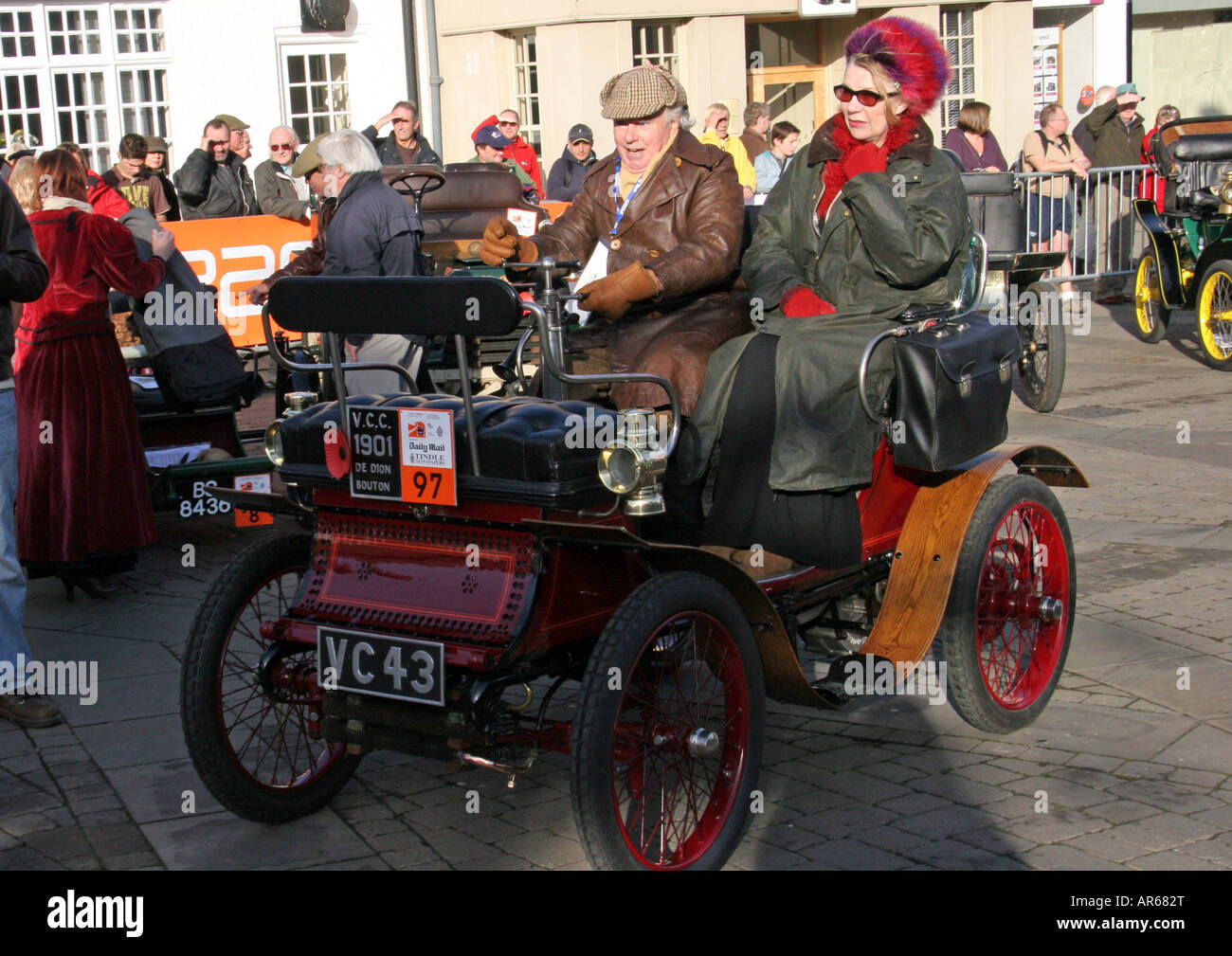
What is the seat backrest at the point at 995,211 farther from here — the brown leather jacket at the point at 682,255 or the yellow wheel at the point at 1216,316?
the brown leather jacket at the point at 682,255

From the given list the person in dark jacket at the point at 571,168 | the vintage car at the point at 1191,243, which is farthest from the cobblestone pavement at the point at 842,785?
the person in dark jacket at the point at 571,168

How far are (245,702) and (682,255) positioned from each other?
6.54ft

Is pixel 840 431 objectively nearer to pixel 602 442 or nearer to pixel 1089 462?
pixel 602 442

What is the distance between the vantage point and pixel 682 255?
16.3ft

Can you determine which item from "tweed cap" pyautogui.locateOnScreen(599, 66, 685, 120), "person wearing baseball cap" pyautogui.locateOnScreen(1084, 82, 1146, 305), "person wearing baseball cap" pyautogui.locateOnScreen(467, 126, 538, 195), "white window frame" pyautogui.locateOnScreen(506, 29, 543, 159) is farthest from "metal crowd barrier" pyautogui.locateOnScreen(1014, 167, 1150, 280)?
"tweed cap" pyautogui.locateOnScreen(599, 66, 685, 120)

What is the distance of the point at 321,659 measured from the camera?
3932mm

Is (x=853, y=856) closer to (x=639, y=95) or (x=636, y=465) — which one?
(x=636, y=465)

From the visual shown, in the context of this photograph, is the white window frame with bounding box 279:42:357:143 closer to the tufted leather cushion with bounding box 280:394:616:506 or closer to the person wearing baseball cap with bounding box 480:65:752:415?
the person wearing baseball cap with bounding box 480:65:752:415

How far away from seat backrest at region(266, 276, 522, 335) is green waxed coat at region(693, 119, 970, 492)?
999 mm

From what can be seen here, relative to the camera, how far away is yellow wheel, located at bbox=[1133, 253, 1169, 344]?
13.4m

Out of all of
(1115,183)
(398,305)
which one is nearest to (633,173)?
(398,305)

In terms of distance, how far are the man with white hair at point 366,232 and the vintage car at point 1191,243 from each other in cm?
718

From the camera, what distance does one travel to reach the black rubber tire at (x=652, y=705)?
3531 mm
